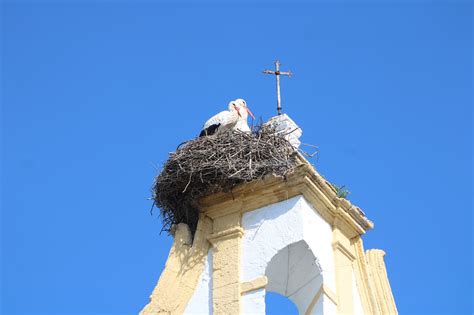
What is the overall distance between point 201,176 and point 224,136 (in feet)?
2.15

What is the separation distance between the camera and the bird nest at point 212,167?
489 inches

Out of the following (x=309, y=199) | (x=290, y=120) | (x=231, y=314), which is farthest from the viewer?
(x=290, y=120)

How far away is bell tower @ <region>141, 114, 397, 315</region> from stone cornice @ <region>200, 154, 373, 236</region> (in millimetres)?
11

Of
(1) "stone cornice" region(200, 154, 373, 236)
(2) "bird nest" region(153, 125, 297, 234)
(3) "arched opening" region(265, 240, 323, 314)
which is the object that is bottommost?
(3) "arched opening" region(265, 240, 323, 314)

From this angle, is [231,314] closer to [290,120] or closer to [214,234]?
[214,234]

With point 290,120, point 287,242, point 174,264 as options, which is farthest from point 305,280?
point 290,120

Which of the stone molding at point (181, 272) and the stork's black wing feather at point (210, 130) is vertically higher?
the stork's black wing feather at point (210, 130)

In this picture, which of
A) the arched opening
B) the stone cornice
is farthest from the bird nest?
the arched opening

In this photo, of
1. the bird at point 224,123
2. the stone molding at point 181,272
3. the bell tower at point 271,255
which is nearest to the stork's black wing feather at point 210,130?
the bird at point 224,123

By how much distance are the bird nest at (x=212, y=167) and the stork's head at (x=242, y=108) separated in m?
1.52

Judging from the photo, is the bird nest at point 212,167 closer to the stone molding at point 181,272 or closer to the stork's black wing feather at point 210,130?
the stone molding at point 181,272

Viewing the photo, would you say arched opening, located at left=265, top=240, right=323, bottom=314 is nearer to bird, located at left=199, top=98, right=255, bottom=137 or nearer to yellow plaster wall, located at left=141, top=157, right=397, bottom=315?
yellow plaster wall, located at left=141, top=157, right=397, bottom=315

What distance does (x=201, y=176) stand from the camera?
1245 centimetres

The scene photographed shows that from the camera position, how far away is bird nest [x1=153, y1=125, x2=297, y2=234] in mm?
12430
